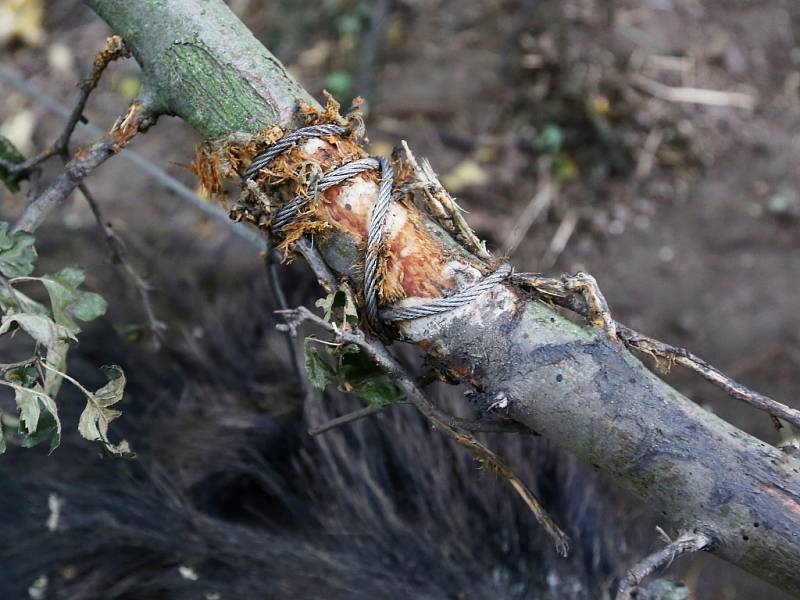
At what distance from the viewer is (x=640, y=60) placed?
102 inches

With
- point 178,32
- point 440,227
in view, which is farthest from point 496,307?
point 178,32

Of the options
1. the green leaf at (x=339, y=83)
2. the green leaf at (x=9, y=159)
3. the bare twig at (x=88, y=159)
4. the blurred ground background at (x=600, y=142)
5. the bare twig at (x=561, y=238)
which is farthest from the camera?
the green leaf at (x=339, y=83)

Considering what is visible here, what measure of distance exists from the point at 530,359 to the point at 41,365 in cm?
59

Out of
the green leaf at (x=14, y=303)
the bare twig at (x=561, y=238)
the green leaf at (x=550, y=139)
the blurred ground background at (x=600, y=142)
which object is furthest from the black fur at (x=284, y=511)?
Answer: the green leaf at (x=550, y=139)

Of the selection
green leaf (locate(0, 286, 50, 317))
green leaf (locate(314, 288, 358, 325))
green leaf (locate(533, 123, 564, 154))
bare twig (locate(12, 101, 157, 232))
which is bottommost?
green leaf (locate(533, 123, 564, 154))

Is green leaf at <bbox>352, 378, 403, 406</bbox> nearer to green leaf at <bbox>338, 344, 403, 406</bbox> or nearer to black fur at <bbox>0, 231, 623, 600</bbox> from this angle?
green leaf at <bbox>338, 344, 403, 406</bbox>

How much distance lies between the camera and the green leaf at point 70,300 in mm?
1046

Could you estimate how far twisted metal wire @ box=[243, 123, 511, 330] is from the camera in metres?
0.89

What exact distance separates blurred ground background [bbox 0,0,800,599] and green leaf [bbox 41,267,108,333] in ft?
3.18

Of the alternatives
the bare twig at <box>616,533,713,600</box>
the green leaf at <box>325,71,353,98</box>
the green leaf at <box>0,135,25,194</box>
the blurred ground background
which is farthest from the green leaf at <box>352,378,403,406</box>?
the green leaf at <box>325,71,353,98</box>

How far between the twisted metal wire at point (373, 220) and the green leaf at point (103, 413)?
280mm

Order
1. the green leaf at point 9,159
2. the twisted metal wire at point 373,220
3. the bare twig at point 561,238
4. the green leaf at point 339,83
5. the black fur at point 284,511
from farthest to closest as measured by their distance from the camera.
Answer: the green leaf at point 339,83
the bare twig at point 561,238
the black fur at point 284,511
the green leaf at point 9,159
the twisted metal wire at point 373,220

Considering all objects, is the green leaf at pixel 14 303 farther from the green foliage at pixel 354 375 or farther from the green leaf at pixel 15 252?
the green foliage at pixel 354 375

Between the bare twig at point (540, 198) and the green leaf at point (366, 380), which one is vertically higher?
the green leaf at point (366, 380)
